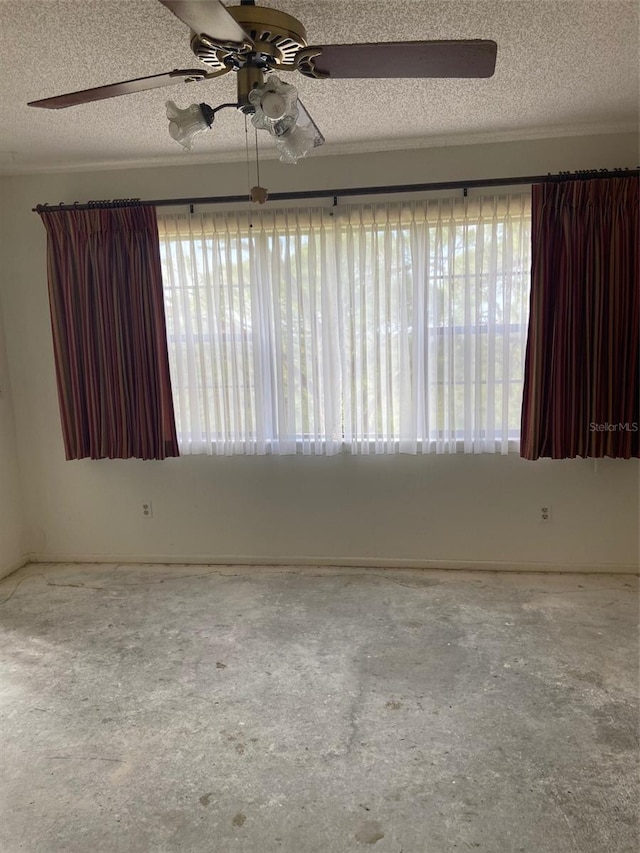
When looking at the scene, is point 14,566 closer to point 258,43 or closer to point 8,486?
point 8,486

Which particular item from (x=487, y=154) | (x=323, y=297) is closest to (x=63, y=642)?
(x=323, y=297)

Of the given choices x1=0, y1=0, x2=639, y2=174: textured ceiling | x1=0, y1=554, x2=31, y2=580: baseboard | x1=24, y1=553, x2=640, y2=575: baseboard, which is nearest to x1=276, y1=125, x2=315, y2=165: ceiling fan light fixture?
x1=0, y1=0, x2=639, y2=174: textured ceiling

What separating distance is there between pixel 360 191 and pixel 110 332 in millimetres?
1739

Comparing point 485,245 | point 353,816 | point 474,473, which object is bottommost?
point 353,816

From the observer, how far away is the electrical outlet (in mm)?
3359

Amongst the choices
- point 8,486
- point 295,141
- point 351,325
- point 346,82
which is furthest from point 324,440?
point 8,486

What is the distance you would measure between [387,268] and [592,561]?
2185 mm

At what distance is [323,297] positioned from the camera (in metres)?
3.30

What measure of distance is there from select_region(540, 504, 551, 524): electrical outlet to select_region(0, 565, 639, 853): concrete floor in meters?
0.34

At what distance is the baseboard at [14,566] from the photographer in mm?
3612

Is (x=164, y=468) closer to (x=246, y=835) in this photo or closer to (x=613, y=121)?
(x=246, y=835)

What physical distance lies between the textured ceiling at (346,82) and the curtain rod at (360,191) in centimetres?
23

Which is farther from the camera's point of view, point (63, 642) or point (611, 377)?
point (611, 377)

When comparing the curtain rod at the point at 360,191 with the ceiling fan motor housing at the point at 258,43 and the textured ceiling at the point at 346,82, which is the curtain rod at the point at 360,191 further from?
the ceiling fan motor housing at the point at 258,43
